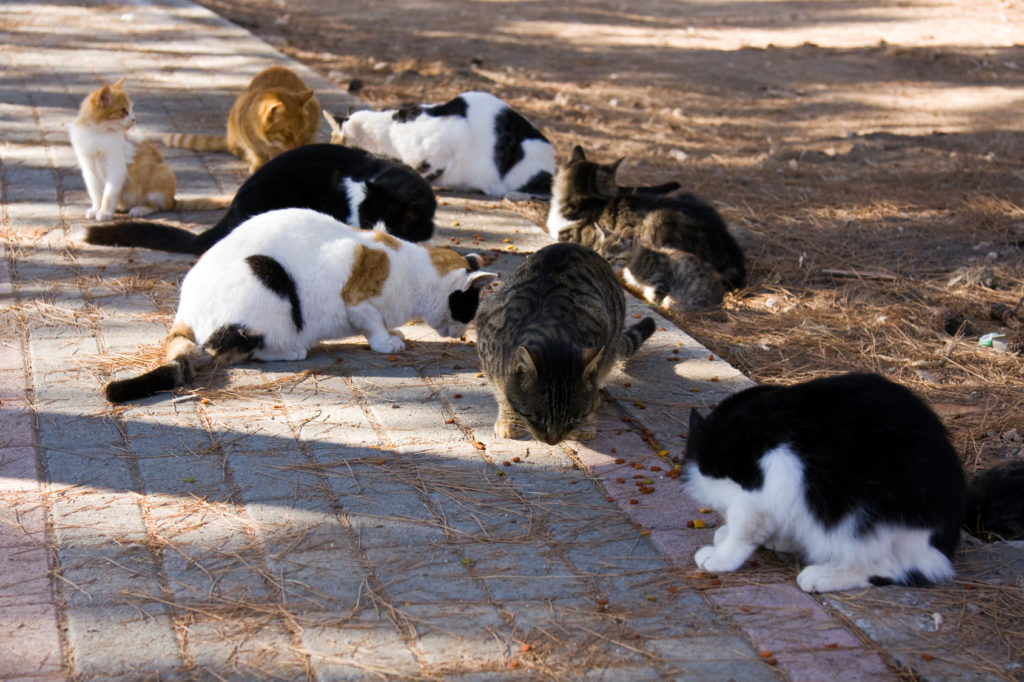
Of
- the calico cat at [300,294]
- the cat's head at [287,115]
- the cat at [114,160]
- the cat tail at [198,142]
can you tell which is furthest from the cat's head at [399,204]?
the cat tail at [198,142]

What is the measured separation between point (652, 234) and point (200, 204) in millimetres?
3306

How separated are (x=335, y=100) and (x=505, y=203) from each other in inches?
106

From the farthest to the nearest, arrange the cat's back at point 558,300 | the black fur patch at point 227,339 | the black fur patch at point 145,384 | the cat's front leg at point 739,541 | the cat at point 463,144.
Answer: the cat at point 463,144, the black fur patch at point 227,339, the cat's back at point 558,300, the black fur patch at point 145,384, the cat's front leg at point 739,541

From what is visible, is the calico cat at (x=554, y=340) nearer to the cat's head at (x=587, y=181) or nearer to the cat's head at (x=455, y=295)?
the cat's head at (x=455, y=295)

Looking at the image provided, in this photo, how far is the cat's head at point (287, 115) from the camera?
7680 millimetres

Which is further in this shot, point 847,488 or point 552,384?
point 552,384

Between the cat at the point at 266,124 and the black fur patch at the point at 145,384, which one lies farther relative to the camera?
the cat at the point at 266,124

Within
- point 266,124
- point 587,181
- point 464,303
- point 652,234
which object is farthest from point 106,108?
point 652,234

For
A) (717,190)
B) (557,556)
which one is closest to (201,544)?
(557,556)

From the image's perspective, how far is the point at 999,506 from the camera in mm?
3787

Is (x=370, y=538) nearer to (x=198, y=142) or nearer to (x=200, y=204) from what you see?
(x=200, y=204)

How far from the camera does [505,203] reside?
8055mm

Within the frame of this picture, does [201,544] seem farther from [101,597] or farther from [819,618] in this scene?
[819,618]

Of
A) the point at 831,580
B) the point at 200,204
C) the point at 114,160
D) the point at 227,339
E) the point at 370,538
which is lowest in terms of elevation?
the point at 370,538
